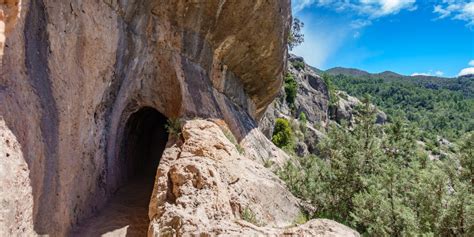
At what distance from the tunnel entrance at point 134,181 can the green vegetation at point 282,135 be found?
23.4m

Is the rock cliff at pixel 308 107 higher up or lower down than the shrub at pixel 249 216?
higher up

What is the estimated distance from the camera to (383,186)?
11586 mm

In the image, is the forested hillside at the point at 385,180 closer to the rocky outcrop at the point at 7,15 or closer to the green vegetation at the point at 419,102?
the rocky outcrop at the point at 7,15

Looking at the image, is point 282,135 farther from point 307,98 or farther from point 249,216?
point 249,216

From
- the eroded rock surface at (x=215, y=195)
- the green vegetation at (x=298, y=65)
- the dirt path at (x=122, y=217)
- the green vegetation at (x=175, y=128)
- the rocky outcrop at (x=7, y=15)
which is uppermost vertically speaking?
the green vegetation at (x=298, y=65)

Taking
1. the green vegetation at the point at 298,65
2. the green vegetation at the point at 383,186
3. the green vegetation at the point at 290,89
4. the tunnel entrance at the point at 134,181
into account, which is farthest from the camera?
the green vegetation at the point at 298,65

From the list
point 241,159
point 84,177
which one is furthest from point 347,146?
point 84,177

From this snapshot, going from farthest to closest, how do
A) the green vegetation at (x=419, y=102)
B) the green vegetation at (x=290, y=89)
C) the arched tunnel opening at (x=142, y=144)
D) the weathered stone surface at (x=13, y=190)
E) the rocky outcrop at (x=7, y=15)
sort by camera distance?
the green vegetation at (x=419, y=102) → the green vegetation at (x=290, y=89) → the arched tunnel opening at (x=142, y=144) → the weathered stone surface at (x=13, y=190) → the rocky outcrop at (x=7, y=15)

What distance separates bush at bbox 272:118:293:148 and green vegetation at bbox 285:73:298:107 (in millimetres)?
15683

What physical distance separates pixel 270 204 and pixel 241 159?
5.25 ft

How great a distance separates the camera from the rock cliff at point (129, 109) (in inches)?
265

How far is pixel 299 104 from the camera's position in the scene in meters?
61.2

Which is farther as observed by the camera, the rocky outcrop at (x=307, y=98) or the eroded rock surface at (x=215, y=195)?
the rocky outcrop at (x=307, y=98)

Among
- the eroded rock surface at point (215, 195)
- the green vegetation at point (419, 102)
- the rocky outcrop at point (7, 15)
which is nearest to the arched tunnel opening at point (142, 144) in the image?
the eroded rock surface at point (215, 195)
